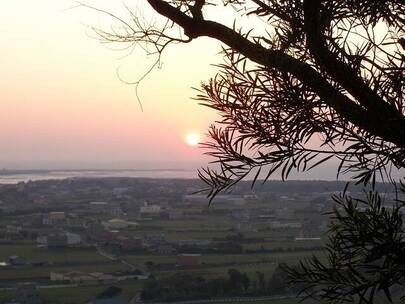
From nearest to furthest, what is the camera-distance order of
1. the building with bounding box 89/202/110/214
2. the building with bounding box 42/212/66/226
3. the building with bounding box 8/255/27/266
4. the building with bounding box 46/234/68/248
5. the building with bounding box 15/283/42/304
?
1. the building with bounding box 15/283/42/304
2. the building with bounding box 8/255/27/266
3. the building with bounding box 46/234/68/248
4. the building with bounding box 42/212/66/226
5. the building with bounding box 89/202/110/214

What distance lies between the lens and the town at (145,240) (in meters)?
15.0

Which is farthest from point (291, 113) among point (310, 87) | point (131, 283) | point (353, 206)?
point (131, 283)

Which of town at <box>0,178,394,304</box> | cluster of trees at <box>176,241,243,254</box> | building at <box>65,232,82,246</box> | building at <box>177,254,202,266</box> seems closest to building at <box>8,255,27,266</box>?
town at <box>0,178,394,304</box>

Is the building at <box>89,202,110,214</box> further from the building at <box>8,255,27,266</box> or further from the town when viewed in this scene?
the building at <box>8,255,27,266</box>

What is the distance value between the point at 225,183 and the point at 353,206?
16.0 inches

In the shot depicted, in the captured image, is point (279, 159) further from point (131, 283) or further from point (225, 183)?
point (131, 283)

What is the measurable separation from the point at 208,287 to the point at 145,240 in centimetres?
993

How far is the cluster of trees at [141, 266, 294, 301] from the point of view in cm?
1384

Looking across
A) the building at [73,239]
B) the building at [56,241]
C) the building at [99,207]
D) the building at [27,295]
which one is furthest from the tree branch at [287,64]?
the building at [99,207]

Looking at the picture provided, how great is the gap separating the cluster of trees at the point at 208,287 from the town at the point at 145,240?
0.14 feet

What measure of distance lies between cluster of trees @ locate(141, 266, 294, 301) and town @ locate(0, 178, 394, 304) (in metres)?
0.04

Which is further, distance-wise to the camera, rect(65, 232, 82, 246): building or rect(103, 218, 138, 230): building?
rect(103, 218, 138, 230): building

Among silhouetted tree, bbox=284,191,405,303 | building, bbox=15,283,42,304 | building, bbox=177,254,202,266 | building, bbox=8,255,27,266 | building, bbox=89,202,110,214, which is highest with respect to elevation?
silhouetted tree, bbox=284,191,405,303

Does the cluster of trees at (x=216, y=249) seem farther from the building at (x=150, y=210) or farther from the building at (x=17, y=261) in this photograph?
the building at (x=150, y=210)
